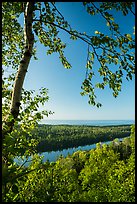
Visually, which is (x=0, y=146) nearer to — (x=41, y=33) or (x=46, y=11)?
(x=46, y=11)

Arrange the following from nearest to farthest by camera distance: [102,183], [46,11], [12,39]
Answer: [46,11]
[12,39]
[102,183]

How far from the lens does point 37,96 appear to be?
1010 cm

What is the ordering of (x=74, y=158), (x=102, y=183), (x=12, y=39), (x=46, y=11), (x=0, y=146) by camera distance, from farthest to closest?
(x=74, y=158) < (x=102, y=183) < (x=12, y=39) < (x=46, y=11) < (x=0, y=146)

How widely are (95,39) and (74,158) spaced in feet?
220

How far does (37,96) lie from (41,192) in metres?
20.4

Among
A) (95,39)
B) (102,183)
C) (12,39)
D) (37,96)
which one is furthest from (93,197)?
(95,39)

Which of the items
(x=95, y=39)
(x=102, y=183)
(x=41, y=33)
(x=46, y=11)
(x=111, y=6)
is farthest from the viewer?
(x=102, y=183)

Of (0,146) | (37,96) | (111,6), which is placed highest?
(111,6)

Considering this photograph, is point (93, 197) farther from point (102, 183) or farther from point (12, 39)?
point (12, 39)

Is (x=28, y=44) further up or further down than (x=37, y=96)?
further up

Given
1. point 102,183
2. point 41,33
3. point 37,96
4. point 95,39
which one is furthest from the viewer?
point 102,183

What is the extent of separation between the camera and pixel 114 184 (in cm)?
2712

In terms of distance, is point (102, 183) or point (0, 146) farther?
point (102, 183)

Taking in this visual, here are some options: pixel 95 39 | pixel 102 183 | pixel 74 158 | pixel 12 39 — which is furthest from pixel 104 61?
pixel 74 158
